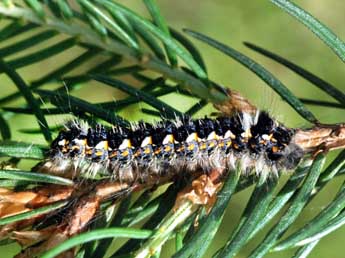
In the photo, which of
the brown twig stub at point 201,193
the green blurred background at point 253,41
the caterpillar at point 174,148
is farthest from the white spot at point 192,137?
the green blurred background at point 253,41

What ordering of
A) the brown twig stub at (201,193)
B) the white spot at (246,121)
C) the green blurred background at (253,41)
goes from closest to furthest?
1. the brown twig stub at (201,193)
2. the white spot at (246,121)
3. the green blurred background at (253,41)

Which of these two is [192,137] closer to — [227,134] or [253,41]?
[227,134]

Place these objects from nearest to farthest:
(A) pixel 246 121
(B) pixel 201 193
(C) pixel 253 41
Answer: (B) pixel 201 193 → (A) pixel 246 121 → (C) pixel 253 41

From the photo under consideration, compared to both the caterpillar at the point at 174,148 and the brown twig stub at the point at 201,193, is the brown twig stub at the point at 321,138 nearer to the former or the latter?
the caterpillar at the point at 174,148

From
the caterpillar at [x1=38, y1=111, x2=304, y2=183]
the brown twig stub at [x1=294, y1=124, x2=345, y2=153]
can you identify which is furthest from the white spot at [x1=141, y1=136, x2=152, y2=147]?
the brown twig stub at [x1=294, y1=124, x2=345, y2=153]

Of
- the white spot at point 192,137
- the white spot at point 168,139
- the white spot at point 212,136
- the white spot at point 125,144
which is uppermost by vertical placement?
the white spot at point 125,144

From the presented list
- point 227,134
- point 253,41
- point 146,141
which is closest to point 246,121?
point 227,134

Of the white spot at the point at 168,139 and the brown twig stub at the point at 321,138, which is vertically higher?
the white spot at the point at 168,139

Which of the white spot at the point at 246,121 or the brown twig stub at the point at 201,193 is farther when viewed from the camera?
the white spot at the point at 246,121

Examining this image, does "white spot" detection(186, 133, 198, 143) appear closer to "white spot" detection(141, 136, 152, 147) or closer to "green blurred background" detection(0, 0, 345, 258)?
"white spot" detection(141, 136, 152, 147)
